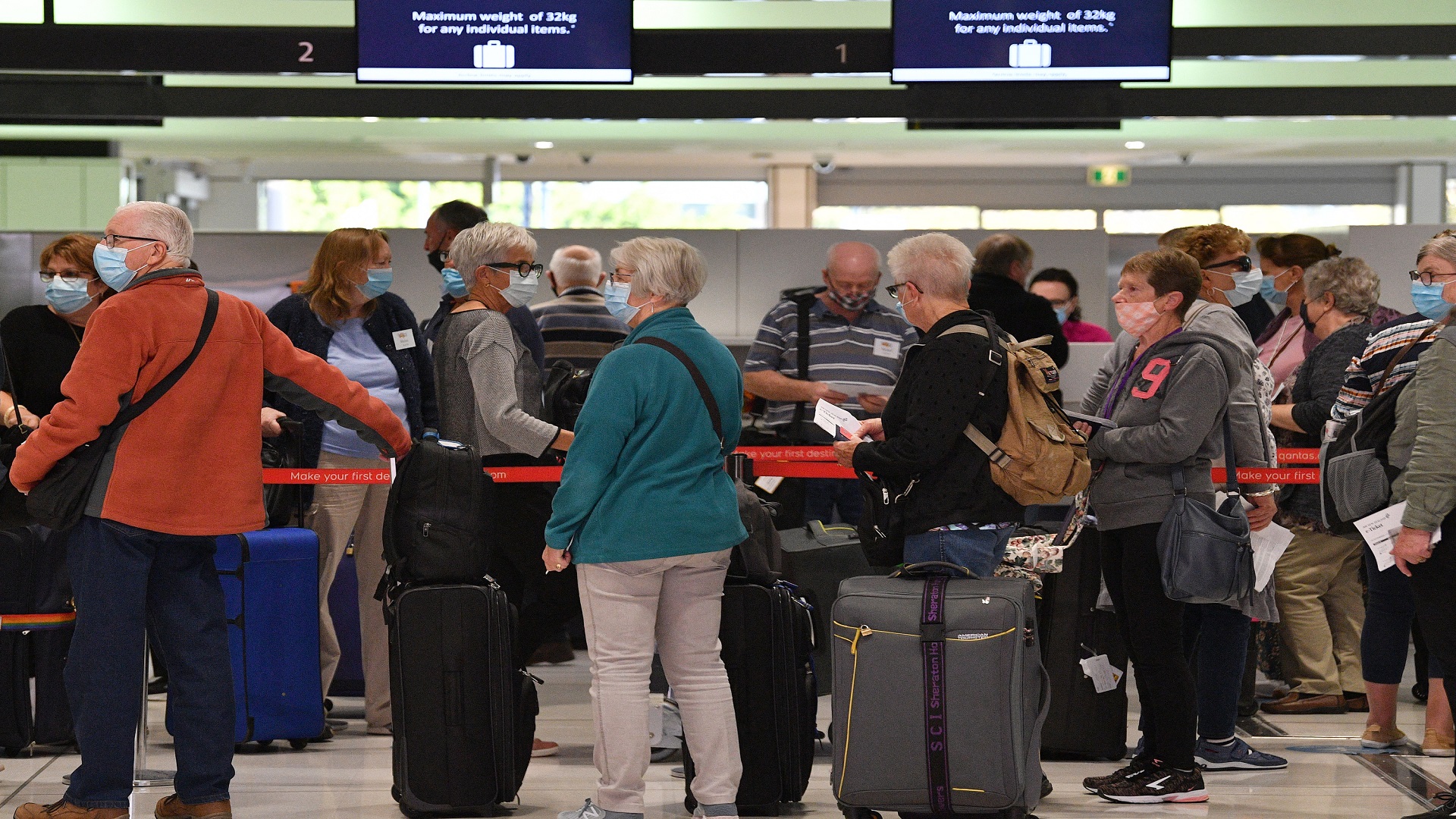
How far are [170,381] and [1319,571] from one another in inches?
150

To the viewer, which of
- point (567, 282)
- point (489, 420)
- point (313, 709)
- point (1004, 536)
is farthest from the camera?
point (567, 282)

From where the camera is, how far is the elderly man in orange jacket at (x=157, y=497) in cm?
324

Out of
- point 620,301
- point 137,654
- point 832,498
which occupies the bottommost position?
point 137,654

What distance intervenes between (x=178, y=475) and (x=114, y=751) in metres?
0.65

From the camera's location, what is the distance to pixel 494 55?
588 cm

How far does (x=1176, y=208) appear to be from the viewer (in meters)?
16.2

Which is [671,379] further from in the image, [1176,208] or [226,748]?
[1176,208]

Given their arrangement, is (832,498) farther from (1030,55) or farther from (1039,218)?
(1039,218)

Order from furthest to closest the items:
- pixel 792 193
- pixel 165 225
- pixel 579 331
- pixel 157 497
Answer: pixel 792 193, pixel 579 331, pixel 165 225, pixel 157 497

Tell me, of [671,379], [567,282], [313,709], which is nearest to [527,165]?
[567,282]

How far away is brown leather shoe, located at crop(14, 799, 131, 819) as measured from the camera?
3377 millimetres

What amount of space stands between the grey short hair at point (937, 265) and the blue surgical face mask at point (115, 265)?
5.61 feet

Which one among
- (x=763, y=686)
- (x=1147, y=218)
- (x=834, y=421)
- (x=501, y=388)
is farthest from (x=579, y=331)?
(x=1147, y=218)

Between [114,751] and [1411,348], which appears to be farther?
[1411,348]
